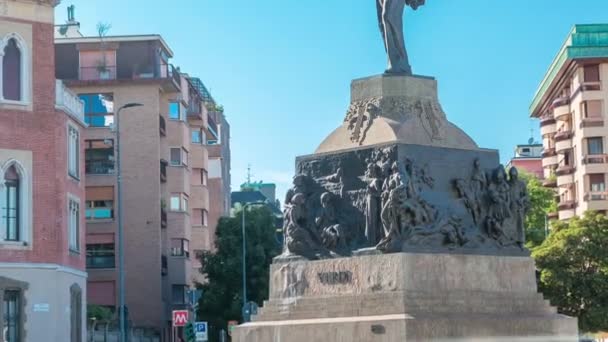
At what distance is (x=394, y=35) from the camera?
1980cm

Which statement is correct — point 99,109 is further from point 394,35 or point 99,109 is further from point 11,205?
point 394,35

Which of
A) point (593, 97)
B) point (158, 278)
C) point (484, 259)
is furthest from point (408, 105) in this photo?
point (593, 97)

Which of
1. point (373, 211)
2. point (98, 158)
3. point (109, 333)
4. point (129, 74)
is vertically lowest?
point (109, 333)

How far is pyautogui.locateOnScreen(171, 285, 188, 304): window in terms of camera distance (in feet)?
257

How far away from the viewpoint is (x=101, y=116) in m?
76.6

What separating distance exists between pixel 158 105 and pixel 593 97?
28330mm

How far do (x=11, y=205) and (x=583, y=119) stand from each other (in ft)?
157

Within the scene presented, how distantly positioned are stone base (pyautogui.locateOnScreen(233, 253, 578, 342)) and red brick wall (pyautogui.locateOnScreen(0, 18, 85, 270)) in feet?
110

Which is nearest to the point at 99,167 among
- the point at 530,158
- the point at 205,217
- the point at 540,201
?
the point at 205,217

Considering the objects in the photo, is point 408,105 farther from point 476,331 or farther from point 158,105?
point 158,105

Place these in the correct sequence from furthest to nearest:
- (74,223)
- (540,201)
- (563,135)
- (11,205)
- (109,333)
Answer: (540,201) < (563,135) < (109,333) < (74,223) < (11,205)

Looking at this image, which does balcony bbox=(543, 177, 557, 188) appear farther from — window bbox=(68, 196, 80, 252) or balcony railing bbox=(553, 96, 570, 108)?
window bbox=(68, 196, 80, 252)

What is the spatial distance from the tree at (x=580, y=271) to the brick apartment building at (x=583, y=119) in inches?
1181

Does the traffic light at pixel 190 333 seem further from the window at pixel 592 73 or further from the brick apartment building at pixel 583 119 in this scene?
the window at pixel 592 73
